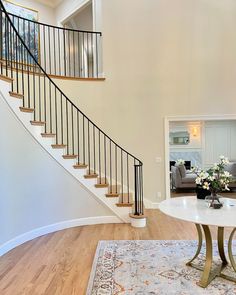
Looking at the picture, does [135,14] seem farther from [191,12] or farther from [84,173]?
[84,173]

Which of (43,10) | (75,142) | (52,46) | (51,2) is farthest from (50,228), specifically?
(51,2)

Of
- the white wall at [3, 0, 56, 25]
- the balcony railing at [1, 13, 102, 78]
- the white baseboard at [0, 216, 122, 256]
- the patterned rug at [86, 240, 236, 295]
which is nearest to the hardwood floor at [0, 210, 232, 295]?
the white baseboard at [0, 216, 122, 256]

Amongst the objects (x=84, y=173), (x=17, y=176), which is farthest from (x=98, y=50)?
(x=17, y=176)

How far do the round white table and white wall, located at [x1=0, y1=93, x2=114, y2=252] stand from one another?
196 centimetres

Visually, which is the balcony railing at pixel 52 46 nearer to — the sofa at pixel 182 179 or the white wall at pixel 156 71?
the white wall at pixel 156 71

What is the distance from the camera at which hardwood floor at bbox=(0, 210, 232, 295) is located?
2.47m

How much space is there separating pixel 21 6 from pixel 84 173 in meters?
4.88

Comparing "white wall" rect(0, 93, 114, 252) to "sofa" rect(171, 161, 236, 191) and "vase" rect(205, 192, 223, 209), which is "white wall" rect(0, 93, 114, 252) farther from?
"sofa" rect(171, 161, 236, 191)

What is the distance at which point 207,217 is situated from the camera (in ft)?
7.38

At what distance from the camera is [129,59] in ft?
18.0

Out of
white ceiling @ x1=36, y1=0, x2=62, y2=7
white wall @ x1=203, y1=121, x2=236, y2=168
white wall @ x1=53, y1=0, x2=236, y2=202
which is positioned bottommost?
white wall @ x1=203, y1=121, x2=236, y2=168

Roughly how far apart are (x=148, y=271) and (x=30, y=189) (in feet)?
6.73

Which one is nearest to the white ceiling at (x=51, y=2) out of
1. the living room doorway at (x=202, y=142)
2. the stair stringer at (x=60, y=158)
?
the stair stringer at (x=60, y=158)

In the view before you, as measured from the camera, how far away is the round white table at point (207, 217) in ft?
7.14
